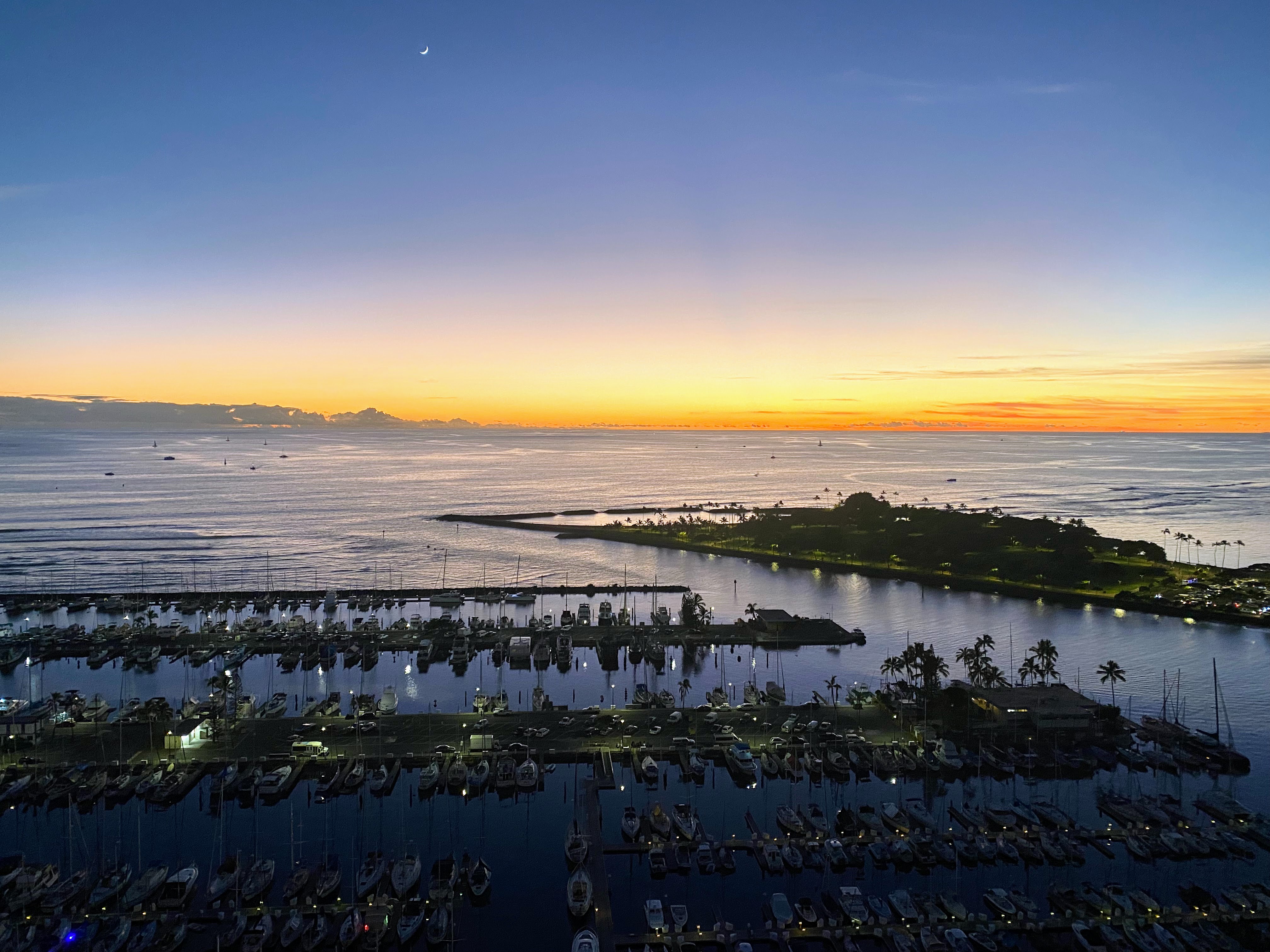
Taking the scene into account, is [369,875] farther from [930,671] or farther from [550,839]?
[930,671]

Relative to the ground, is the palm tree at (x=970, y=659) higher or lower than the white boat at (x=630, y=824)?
higher

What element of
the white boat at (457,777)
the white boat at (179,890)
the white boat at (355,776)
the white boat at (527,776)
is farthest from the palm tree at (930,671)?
the white boat at (179,890)

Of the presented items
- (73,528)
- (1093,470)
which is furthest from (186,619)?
(1093,470)

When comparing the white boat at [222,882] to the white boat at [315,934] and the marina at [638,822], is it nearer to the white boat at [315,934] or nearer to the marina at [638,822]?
the marina at [638,822]

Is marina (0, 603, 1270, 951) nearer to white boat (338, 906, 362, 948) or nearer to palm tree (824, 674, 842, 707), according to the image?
white boat (338, 906, 362, 948)

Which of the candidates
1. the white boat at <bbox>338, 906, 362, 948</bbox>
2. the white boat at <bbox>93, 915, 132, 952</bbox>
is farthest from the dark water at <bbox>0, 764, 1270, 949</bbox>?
the white boat at <bbox>93, 915, 132, 952</bbox>
